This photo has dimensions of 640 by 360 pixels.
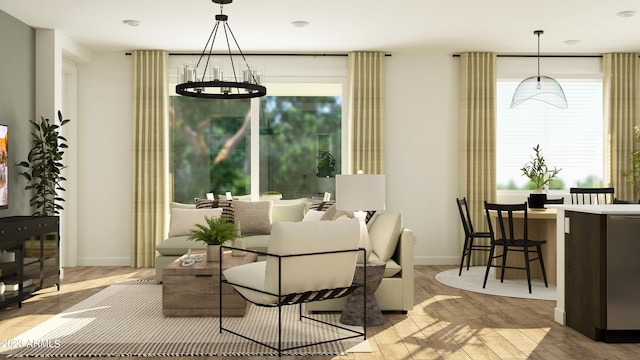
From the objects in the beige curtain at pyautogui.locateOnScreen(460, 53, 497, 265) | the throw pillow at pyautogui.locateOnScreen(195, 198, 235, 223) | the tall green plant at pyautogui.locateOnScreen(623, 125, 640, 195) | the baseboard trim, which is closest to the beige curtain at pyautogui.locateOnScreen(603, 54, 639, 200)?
the tall green plant at pyautogui.locateOnScreen(623, 125, 640, 195)

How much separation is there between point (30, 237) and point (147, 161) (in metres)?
2.41

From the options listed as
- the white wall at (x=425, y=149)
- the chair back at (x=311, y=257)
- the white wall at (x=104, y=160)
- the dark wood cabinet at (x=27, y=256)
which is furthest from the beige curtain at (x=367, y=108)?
the chair back at (x=311, y=257)

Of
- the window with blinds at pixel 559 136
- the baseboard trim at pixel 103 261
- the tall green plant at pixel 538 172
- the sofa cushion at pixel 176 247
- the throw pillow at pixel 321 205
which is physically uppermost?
the window with blinds at pixel 559 136

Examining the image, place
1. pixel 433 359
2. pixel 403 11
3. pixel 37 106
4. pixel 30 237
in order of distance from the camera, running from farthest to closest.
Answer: pixel 37 106, pixel 403 11, pixel 30 237, pixel 433 359

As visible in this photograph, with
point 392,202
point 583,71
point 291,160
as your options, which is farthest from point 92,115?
point 583,71

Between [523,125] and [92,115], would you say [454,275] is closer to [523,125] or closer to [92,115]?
[523,125]

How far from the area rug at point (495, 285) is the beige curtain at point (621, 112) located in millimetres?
2228

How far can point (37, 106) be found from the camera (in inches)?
265

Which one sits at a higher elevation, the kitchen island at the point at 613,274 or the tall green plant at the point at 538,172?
the tall green plant at the point at 538,172

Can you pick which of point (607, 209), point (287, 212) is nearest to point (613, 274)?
point (607, 209)

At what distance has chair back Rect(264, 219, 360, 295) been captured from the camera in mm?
3896

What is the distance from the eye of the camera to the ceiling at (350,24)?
19.6 ft

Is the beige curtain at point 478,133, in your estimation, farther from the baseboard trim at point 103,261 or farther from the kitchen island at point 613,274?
the baseboard trim at point 103,261

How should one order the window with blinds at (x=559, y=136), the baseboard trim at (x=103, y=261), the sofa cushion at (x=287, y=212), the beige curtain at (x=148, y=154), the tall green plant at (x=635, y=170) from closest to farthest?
the sofa cushion at (x=287, y=212) → the tall green plant at (x=635, y=170) → the beige curtain at (x=148, y=154) → the baseboard trim at (x=103, y=261) → the window with blinds at (x=559, y=136)
